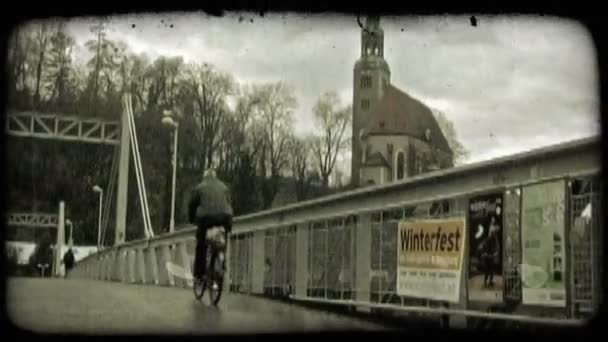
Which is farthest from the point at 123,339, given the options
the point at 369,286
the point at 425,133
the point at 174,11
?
the point at 425,133

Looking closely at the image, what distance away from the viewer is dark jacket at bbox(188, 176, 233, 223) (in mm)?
7402

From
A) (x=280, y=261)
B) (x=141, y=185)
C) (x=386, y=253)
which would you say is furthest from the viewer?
(x=141, y=185)

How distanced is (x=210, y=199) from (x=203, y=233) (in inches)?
17.7

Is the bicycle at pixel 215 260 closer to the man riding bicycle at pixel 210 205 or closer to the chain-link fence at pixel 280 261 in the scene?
the man riding bicycle at pixel 210 205

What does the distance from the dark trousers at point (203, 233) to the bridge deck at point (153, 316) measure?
0.40 metres

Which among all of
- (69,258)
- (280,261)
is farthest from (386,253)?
(69,258)

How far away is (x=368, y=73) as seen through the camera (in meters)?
6.85

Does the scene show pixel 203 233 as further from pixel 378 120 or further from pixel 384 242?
pixel 378 120

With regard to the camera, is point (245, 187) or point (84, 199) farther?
point (84, 199)

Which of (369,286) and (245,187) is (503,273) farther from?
(245,187)

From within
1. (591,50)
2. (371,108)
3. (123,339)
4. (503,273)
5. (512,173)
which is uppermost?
(371,108)

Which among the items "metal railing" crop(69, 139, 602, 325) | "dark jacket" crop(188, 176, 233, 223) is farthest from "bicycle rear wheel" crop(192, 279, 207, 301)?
"metal railing" crop(69, 139, 602, 325)

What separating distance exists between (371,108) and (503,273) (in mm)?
5368

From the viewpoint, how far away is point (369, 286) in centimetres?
741
